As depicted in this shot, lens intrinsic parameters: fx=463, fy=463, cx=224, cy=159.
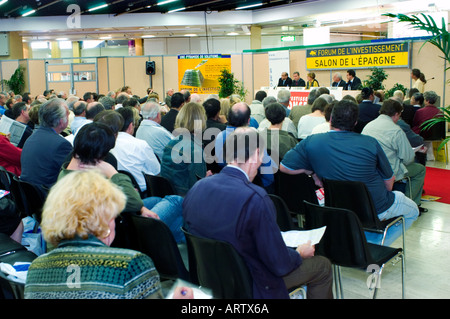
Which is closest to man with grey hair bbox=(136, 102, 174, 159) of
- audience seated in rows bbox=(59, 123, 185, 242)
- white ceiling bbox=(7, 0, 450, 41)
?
audience seated in rows bbox=(59, 123, 185, 242)

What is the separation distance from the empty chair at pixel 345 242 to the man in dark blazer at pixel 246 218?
548 mm

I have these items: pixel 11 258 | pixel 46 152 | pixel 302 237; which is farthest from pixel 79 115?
pixel 302 237

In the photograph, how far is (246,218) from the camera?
2.07m

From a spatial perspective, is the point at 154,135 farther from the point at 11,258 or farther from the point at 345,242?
the point at 345,242

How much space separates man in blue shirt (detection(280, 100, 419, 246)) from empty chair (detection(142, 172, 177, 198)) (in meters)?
1.06

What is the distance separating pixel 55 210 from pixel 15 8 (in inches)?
689

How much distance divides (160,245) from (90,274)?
111 cm

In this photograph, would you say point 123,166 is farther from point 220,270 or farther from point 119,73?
point 119,73

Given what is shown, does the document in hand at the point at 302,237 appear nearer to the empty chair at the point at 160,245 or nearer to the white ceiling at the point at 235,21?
the empty chair at the point at 160,245

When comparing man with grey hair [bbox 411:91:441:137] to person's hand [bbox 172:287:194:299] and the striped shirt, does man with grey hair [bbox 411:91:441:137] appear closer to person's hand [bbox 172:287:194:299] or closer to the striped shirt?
person's hand [bbox 172:287:194:299]

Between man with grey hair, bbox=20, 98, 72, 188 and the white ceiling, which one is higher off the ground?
the white ceiling

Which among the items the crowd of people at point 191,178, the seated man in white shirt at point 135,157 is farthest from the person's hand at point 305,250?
the seated man in white shirt at point 135,157

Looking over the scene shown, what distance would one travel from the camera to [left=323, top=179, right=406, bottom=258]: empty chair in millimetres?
3252

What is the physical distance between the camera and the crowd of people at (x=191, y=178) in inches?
65.9
